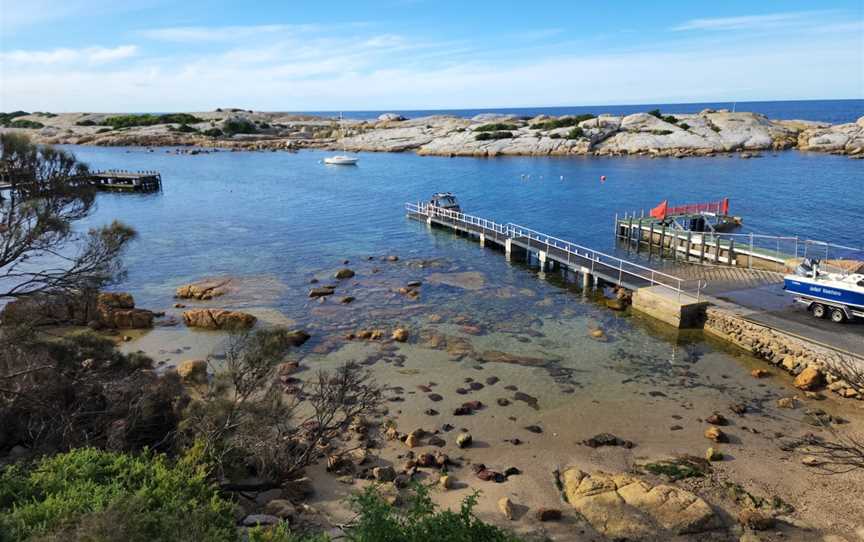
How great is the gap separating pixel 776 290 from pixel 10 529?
32806 millimetres

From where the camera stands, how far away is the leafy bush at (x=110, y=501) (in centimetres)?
973

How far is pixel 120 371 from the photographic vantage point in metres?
20.2

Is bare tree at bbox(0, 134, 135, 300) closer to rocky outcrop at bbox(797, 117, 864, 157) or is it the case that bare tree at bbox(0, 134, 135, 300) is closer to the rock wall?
the rock wall

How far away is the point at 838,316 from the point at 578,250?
2032cm

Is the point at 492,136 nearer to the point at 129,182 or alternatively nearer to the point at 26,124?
the point at 129,182

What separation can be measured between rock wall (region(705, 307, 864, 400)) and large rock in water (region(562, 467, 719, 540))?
841 cm

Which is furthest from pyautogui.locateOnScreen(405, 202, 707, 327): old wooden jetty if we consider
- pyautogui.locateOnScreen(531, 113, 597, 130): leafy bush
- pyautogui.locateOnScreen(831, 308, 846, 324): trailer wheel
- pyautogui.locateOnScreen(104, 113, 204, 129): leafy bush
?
pyautogui.locateOnScreen(104, 113, 204, 129): leafy bush

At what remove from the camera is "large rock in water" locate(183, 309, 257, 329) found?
3112 centimetres

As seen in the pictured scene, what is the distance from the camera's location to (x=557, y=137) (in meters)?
117

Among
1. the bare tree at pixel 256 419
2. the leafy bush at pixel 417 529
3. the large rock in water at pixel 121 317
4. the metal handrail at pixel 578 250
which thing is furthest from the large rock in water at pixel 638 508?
the large rock in water at pixel 121 317

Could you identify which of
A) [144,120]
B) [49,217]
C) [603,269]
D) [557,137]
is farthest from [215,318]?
[144,120]

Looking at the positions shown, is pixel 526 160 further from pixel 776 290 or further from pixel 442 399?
pixel 442 399

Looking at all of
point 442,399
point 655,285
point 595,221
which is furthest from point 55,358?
point 595,221

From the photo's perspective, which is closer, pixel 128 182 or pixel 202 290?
pixel 202 290
